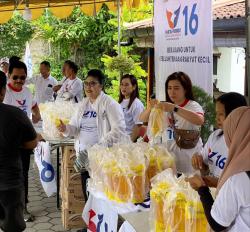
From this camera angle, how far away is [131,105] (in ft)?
15.4

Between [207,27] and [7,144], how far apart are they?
2003mm

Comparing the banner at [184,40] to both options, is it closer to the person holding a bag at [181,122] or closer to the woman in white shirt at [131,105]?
the woman in white shirt at [131,105]

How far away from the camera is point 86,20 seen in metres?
13.3

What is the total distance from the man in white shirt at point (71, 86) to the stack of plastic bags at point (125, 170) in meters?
4.14

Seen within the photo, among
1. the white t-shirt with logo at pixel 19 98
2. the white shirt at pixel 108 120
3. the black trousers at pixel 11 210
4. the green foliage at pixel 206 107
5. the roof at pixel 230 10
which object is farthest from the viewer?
the white t-shirt with logo at pixel 19 98

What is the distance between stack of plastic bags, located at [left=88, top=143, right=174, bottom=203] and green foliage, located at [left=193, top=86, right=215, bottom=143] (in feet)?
3.45

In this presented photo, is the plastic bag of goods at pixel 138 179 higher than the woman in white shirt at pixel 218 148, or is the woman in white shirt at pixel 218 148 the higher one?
the woman in white shirt at pixel 218 148

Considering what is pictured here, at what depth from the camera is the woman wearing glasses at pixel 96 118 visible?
3.66 meters

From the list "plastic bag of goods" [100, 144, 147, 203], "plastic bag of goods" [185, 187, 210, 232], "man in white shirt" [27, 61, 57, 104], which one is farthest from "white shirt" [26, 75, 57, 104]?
"plastic bag of goods" [185, 187, 210, 232]

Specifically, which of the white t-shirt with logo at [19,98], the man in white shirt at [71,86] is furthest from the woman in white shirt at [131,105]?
the man in white shirt at [71,86]

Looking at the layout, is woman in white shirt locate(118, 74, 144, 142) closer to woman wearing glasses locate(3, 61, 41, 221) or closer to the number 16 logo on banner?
the number 16 logo on banner

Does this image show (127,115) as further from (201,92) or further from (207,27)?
(207,27)

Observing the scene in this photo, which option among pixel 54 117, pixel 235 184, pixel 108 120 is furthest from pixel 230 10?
pixel 235 184

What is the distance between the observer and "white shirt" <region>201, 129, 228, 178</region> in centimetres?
254
